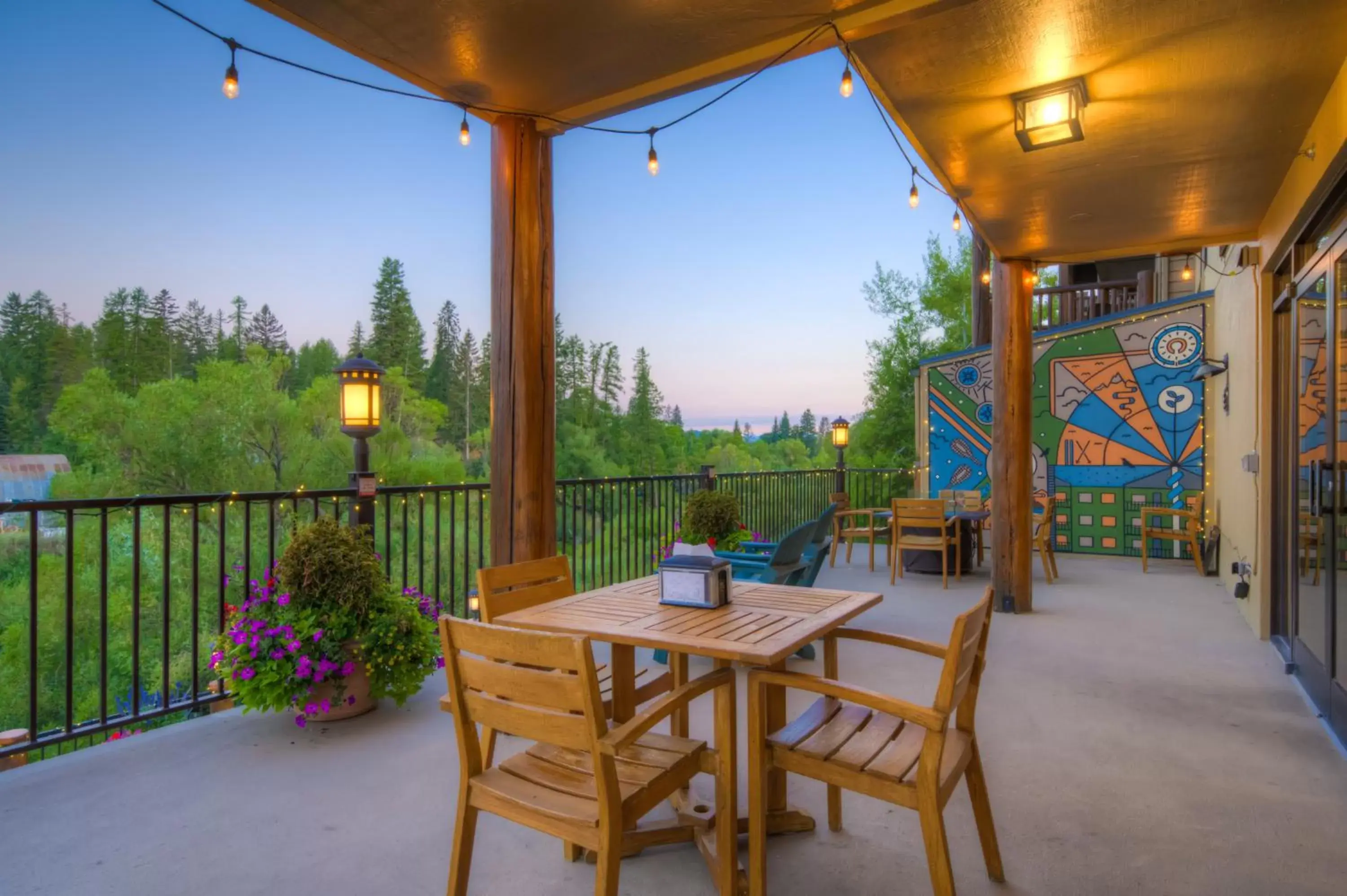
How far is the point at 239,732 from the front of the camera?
2988mm

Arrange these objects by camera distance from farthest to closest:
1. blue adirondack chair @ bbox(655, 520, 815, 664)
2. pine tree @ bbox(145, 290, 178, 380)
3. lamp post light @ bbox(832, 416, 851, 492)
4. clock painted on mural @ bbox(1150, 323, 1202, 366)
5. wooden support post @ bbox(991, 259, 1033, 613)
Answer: pine tree @ bbox(145, 290, 178, 380) < lamp post light @ bbox(832, 416, 851, 492) < clock painted on mural @ bbox(1150, 323, 1202, 366) < wooden support post @ bbox(991, 259, 1033, 613) < blue adirondack chair @ bbox(655, 520, 815, 664)

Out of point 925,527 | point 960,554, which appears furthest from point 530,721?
point 960,554

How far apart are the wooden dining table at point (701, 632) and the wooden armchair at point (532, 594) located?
0.06 m

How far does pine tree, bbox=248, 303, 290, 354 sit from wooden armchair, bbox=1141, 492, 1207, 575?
20546 mm

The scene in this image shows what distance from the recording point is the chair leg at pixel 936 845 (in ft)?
5.34

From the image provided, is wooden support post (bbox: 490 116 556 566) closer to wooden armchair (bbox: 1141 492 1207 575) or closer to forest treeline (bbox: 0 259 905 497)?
wooden armchair (bbox: 1141 492 1207 575)

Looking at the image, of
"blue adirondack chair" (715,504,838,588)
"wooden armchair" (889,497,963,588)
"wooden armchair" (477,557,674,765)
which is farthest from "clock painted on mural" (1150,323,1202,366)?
"wooden armchair" (477,557,674,765)

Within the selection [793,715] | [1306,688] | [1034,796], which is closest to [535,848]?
[793,715]

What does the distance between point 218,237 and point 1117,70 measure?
2303 centimetres

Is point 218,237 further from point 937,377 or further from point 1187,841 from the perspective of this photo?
point 1187,841

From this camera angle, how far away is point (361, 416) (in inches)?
140

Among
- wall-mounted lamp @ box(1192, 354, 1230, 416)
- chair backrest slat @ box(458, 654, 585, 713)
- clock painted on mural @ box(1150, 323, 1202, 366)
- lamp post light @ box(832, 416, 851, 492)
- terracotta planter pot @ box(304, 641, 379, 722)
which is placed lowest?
terracotta planter pot @ box(304, 641, 379, 722)

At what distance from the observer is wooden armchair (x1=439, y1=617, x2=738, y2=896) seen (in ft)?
4.96

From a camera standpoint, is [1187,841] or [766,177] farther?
[766,177]
